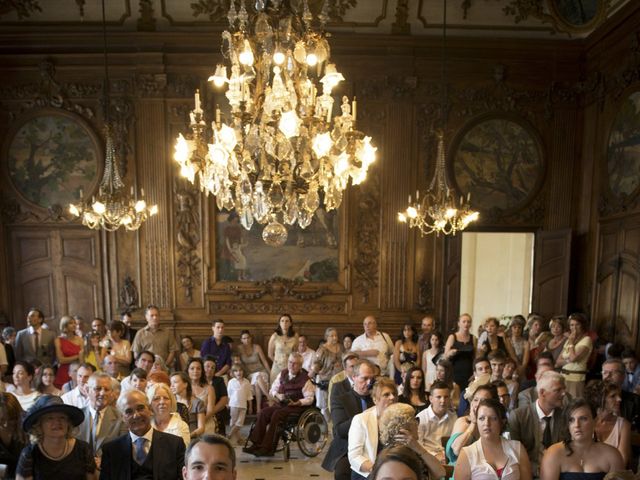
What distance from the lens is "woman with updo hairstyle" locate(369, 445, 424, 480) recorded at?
1.73 m

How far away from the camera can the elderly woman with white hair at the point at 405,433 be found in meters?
2.75

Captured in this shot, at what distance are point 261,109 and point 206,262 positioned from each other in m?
5.04

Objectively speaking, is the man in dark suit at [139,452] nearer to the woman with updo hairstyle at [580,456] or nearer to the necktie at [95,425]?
the necktie at [95,425]

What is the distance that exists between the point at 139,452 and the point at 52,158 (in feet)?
26.0

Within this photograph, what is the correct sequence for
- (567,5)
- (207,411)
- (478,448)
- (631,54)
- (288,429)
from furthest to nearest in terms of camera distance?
(567,5)
(631,54)
(288,429)
(207,411)
(478,448)

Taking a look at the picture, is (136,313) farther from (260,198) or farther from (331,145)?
(331,145)

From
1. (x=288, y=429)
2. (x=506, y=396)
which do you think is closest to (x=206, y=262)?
(x=288, y=429)

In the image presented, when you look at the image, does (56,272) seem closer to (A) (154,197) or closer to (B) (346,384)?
(A) (154,197)

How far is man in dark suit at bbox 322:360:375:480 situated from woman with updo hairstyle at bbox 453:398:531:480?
107 cm

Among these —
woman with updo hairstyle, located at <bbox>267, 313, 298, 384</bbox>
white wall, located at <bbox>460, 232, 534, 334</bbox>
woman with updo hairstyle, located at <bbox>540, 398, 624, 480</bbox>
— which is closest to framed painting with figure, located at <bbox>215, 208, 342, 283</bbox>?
woman with updo hairstyle, located at <bbox>267, 313, 298, 384</bbox>

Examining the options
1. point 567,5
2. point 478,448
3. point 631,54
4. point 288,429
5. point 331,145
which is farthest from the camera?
point 567,5

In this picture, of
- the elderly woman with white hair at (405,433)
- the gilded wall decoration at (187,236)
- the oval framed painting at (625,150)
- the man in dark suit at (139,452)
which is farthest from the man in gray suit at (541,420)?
the gilded wall decoration at (187,236)

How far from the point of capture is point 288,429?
566 cm

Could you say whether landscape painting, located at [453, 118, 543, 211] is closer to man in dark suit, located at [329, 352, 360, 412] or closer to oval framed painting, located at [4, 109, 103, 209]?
man in dark suit, located at [329, 352, 360, 412]
